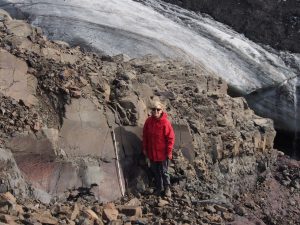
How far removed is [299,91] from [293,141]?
151 centimetres

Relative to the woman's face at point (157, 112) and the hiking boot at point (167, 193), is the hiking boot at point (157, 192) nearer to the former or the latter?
the hiking boot at point (167, 193)

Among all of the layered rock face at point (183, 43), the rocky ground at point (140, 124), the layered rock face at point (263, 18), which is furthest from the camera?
the layered rock face at point (263, 18)

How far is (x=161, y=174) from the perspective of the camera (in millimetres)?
9359

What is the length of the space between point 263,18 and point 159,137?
1055cm

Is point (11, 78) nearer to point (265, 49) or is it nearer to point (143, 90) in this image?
point (143, 90)

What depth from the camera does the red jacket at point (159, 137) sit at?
9.09 m

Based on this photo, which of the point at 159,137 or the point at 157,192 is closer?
the point at 159,137

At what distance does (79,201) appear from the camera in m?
8.44

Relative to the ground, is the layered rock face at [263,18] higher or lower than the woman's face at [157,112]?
higher

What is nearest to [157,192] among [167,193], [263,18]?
[167,193]

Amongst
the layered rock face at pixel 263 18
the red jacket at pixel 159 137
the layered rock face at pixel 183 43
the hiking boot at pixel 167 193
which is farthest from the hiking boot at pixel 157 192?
the layered rock face at pixel 263 18

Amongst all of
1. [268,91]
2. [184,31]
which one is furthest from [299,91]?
[184,31]

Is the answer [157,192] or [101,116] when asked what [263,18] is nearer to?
[101,116]

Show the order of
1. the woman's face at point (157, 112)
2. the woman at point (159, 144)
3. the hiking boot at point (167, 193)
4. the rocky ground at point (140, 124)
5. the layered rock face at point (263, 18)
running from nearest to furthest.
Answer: the rocky ground at point (140, 124), the woman's face at point (157, 112), the woman at point (159, 144), the hiking boot at point (167, 193), the layered rock face at point (263, 18)
